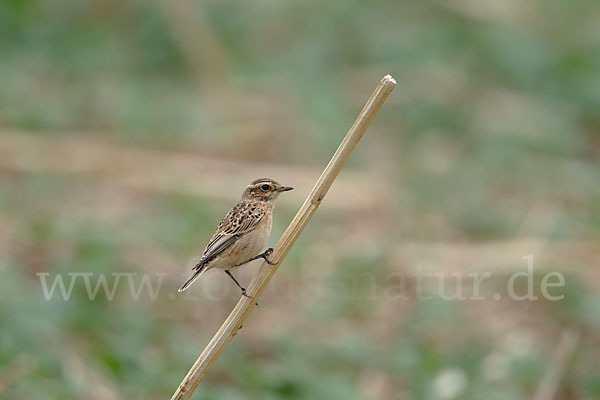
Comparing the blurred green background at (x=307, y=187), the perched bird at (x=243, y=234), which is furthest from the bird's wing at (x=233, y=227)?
the blurred green background at (x=307, y=187)

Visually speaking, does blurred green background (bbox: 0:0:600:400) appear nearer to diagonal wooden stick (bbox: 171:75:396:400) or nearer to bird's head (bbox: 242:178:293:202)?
bird's head (bbox: 242:178:293:202)

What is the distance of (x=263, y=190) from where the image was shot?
214 inches

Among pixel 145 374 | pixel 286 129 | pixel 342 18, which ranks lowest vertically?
pixel 145 374

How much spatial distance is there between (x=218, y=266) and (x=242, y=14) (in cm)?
1154

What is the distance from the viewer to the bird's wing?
5113mm

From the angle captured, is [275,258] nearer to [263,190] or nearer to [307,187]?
[263,190]

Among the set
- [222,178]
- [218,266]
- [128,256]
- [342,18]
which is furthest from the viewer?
[342,18]

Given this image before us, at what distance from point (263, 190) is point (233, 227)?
0.35 meters

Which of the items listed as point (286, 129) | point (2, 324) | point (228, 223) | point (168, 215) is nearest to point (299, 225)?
point (228, 223)

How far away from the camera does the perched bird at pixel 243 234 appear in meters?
5.14

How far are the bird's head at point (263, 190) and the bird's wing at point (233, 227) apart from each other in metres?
0.07

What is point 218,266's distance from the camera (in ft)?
17.3

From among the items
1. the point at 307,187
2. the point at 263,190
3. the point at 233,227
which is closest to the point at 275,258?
the point at 233,227

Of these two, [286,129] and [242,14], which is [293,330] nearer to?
[286,129]
